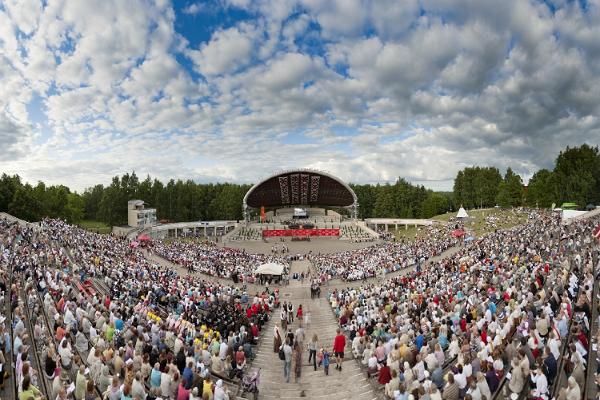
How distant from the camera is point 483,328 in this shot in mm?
10523

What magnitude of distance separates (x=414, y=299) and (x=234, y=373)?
7.86 m

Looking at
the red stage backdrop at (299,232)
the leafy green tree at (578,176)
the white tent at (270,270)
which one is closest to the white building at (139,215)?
the red stage backdrop at (299,232)

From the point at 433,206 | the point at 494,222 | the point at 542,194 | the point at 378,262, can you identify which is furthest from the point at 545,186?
the point at 378,262

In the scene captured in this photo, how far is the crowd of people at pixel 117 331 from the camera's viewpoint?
7730mm

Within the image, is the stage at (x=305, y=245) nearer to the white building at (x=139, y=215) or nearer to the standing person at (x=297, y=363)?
the white building at (x=139, y=215)

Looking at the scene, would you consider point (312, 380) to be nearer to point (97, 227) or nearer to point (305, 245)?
point (305, 245)

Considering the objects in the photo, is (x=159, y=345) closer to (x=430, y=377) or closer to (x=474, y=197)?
(x=430, y=377)

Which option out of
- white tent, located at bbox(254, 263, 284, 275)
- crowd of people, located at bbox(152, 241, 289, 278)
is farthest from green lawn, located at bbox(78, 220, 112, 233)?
white tent, located at bbox(254, 263, 284, 275)

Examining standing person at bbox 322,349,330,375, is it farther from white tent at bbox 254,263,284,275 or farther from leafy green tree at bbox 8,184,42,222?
leafy green tree at bbox 8,184,42,222

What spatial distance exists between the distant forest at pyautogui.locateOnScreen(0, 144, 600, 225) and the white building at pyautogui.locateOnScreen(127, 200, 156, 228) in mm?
5501

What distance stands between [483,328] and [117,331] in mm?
10667

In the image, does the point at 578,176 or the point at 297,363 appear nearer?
the point at 297,363

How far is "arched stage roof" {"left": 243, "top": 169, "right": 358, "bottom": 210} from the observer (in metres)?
63.7

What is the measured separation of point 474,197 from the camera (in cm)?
7600
